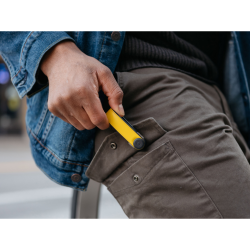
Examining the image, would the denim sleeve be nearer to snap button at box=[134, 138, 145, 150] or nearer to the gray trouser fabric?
the gray trouser fabric

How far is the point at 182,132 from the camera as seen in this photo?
59 cm

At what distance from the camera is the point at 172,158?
0.57 m

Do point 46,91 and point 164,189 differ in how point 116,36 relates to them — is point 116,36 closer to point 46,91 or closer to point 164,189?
point 46,91

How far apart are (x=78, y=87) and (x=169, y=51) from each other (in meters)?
Answer: 0.36

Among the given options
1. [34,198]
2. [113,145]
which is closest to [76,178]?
[113,145]

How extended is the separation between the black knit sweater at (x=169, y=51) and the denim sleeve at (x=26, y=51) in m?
0.19

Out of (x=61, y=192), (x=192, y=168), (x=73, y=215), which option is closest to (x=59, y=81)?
(x=192, y=168)

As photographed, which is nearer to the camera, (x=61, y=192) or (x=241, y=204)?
(x=241, y=204)

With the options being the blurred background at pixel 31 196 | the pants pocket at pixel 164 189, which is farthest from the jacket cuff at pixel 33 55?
the blurred background at pixel 31 196

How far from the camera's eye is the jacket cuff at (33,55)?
0.62m

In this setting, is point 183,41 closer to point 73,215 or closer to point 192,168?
point 192,168

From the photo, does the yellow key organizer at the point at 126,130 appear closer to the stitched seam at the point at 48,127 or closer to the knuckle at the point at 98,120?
the knuckle at the point at 98,120
